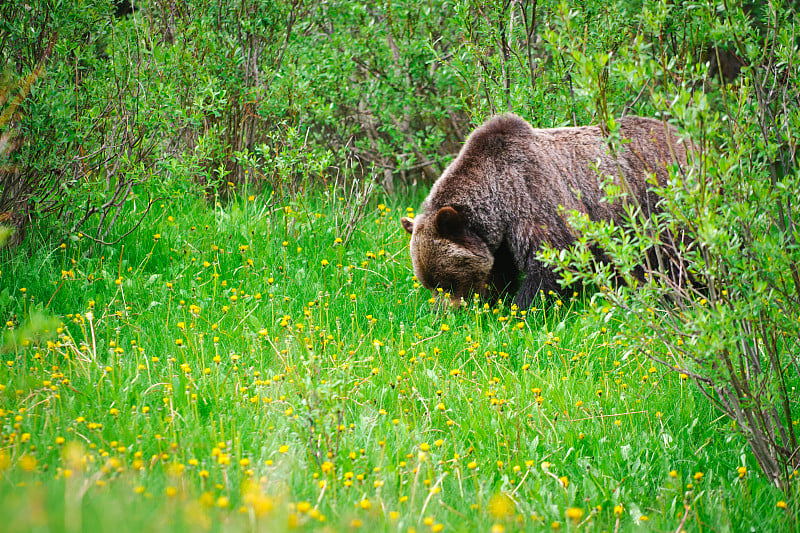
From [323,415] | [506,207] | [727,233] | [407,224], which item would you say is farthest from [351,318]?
[727,233]

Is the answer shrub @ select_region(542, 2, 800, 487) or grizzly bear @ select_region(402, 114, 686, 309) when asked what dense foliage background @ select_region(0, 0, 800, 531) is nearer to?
shrub @ select_region(542, 2, 800, 487)

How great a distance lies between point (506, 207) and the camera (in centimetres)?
616

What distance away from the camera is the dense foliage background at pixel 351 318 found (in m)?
3.17

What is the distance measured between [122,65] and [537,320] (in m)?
4.38

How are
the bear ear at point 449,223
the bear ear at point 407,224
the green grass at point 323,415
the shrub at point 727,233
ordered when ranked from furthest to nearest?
the bear ear at point 407,224
the bear ear at point 449,223
the shrub at point 727,233
the green grass at point 323,415

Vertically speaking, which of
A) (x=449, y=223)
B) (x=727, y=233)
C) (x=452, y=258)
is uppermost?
(x=727, y=233)

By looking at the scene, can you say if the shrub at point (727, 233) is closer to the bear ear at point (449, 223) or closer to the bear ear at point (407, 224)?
the bear ear at point (449, 223)

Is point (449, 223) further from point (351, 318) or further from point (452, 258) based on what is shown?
point (351, 318)

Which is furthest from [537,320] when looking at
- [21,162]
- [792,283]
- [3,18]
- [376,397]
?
[3,18]

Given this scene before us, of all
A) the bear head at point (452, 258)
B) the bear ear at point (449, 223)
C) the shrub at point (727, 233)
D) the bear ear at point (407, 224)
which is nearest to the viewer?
the shrub at point (727, 233)

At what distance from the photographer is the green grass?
2861 mm

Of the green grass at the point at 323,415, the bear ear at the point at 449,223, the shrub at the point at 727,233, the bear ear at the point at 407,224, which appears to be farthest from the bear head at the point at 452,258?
the shrub at the point at 727,233

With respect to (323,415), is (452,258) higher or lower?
lower

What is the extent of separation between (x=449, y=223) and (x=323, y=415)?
116 inches
